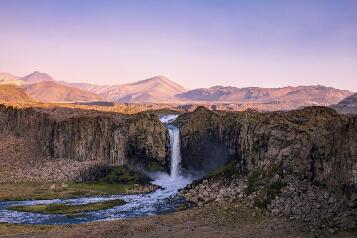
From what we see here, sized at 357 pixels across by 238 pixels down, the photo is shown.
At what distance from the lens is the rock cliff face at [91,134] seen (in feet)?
392

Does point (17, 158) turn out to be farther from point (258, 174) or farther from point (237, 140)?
point (258, 174)

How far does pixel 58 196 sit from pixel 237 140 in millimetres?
37244

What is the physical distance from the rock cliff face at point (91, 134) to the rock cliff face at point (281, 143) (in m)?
7.79

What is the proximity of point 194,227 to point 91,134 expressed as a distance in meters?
72.8

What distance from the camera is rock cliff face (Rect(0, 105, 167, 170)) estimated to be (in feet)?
392

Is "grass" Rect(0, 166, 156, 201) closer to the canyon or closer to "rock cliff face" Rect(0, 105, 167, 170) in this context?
the canyon

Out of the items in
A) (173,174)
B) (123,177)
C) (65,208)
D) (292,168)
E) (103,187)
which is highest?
(292,168)

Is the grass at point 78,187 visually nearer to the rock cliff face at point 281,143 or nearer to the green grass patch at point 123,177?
the green grass patch at point 123,177

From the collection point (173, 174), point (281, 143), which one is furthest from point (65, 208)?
point (281, 143)

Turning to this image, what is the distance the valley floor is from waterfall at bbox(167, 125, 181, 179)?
4419 cm

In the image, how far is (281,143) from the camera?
79.6 m

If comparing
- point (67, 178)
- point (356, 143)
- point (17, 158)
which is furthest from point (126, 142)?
point (356, 143)

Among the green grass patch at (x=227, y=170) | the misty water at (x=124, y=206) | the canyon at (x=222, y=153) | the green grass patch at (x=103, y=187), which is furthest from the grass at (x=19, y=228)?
the green grass patch at (x=227, y=170)

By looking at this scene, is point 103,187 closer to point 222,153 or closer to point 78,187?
point 78,187
